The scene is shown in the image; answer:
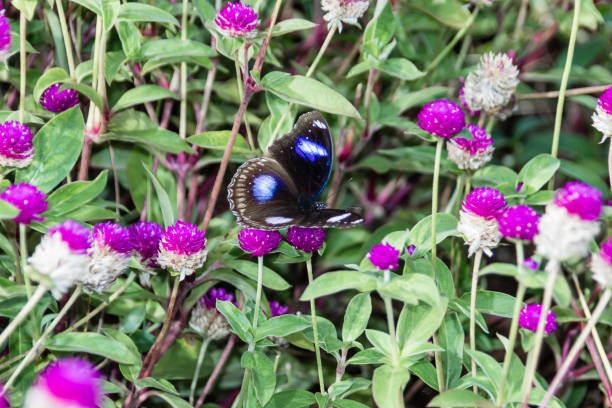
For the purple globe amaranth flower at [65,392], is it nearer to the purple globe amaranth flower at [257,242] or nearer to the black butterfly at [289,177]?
the purple globe amaranth flower at [257,242]

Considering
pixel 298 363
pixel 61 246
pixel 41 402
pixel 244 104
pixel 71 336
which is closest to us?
pixel 41 402

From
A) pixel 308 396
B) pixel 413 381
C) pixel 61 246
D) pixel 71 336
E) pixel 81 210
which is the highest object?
pixel 61 246

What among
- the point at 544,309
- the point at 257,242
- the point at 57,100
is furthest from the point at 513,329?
the point at 57,100

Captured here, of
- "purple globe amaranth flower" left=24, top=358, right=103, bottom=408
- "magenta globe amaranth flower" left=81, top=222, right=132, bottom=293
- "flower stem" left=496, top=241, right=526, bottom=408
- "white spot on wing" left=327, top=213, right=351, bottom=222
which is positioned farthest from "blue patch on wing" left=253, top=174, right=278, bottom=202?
"purple globe amaranth flower" left=24, top=358, right=103, bottom=408

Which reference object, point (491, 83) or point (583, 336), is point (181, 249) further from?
point (491, 83)

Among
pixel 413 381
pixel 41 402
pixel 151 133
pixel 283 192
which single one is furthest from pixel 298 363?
pixel 41 402

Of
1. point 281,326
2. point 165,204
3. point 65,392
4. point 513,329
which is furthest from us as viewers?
point 165,204

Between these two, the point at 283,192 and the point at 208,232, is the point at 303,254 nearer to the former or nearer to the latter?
the point at 283,192

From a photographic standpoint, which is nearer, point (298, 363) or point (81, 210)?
point (81, 210)
